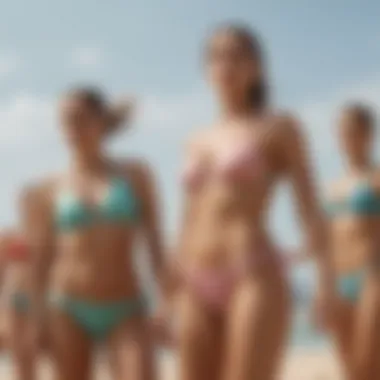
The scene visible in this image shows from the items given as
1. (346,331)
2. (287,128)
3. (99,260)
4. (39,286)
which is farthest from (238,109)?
(346,331)

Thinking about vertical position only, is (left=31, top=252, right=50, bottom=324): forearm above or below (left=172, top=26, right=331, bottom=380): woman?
below

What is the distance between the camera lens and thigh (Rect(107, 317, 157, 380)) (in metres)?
4.11

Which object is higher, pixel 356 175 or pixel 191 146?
pixel 191 146

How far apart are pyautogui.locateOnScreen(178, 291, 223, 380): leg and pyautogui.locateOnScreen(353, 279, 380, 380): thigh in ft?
5.60

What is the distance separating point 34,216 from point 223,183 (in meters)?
0.99

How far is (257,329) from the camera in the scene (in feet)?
11.8

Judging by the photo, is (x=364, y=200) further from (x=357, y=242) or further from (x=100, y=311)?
(x=100, y=311)

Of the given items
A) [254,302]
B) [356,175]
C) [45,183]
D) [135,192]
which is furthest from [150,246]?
[356,175]

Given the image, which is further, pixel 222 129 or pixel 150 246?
pixel 150 246

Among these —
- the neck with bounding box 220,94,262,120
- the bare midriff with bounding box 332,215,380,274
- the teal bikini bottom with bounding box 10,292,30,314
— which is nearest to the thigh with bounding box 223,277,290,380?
the neck with bounding box 220,94,262,120

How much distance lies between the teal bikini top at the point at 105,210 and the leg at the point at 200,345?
26.9 inches

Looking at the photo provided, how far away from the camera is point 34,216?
4.43 m

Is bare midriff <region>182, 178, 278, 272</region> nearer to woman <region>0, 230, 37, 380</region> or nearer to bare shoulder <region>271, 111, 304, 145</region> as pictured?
bare shoulder <region>271, 111, 304, 145</region>

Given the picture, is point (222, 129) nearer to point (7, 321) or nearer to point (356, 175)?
point (356, 175)
